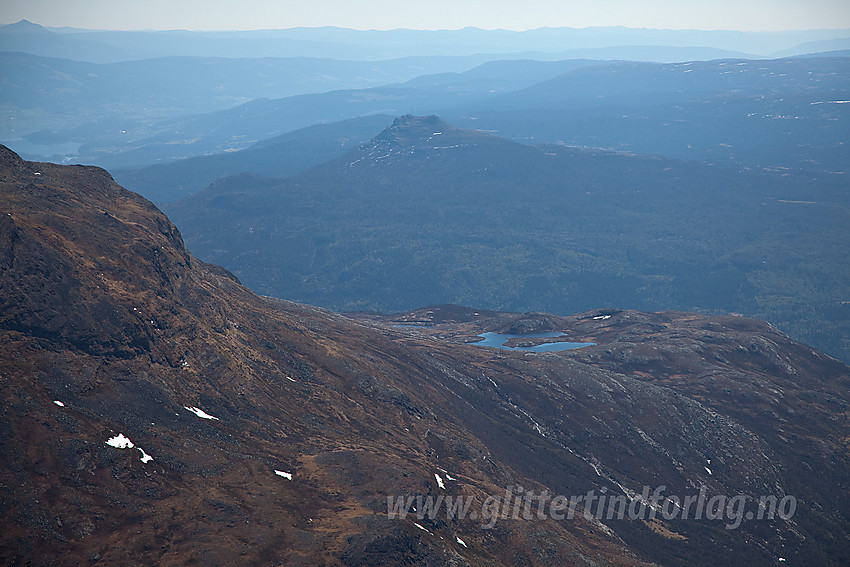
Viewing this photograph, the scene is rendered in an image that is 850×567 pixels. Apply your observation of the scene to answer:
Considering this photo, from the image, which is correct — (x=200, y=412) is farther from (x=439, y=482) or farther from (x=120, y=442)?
(x=439, y=482)

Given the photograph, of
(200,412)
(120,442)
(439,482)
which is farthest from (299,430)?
(120,442)

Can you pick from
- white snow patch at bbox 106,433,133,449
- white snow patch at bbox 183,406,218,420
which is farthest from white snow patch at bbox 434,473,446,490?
white snow patch at bbox 106,433,133,449

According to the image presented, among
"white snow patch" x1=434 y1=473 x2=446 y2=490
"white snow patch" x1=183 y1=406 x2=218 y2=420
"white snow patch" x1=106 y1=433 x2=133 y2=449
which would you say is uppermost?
"white snow patch" x1=106 y1=433 x2=133 y2=449

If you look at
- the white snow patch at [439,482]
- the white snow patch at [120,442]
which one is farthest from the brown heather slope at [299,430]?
the white snow patch at [439,482]

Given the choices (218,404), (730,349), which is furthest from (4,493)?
(730,349)

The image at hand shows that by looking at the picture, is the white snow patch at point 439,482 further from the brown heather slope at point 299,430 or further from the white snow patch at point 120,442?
the white snow patch at point 120,442

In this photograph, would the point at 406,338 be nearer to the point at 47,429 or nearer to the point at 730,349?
the point at 730,349

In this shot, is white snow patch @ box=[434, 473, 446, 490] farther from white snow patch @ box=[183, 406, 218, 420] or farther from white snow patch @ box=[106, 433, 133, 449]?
white snow patch @ box=[106, 433, 133, 449]
